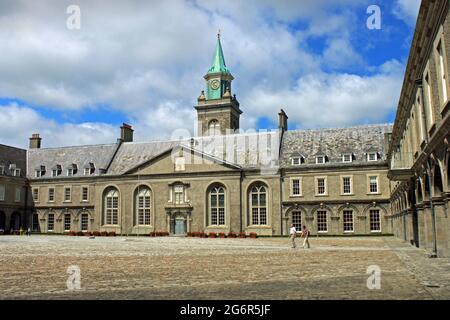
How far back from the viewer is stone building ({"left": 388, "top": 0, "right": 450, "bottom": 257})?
1588cm

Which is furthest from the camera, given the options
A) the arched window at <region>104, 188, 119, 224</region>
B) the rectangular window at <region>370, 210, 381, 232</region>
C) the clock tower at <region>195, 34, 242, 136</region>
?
the clock tower at <region>195, 34, 242, 136</region>

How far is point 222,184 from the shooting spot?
52.9 meters

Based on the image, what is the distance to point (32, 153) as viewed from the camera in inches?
2596

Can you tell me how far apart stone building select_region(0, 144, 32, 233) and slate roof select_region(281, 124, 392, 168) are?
35.4 m

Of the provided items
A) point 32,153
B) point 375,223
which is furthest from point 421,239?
point 32,153

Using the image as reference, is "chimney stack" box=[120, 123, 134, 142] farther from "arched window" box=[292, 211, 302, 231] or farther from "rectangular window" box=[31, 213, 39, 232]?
"arched window" box=[292, 211, 302, 231]

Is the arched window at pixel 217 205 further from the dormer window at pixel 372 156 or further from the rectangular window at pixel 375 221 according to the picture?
the dormer window at pixel 372 156

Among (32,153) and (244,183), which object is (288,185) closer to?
(244,183)

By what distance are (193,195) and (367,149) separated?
20390 mm

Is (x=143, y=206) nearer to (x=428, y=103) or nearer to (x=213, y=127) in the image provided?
(x=213, y=127)

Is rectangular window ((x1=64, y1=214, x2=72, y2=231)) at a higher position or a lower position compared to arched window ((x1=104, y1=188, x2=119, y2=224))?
lower

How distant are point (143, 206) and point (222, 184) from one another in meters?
10.7

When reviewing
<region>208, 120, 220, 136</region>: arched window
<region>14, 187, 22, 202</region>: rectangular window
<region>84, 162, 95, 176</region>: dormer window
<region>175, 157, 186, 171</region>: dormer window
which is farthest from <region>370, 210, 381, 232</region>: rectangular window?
<region>14, 187, 22, 202</region>: rectangular window

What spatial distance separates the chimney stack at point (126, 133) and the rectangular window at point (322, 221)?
96.3ft
